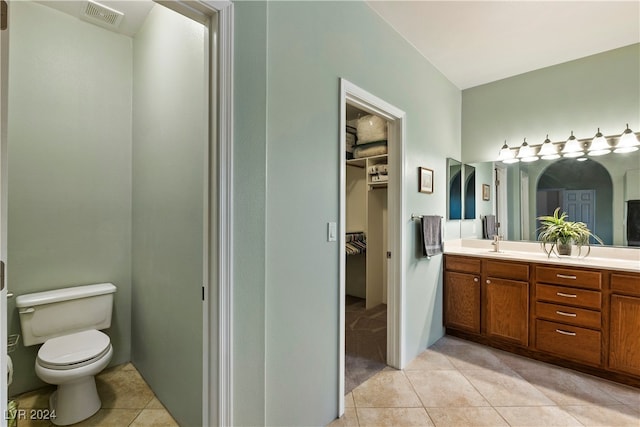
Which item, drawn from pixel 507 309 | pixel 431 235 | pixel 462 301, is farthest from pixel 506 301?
pixel 431 235

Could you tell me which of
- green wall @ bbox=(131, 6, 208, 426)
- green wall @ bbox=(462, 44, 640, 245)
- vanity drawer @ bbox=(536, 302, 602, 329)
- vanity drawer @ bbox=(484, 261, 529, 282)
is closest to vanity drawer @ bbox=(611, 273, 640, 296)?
vanity drawer @ bbox=(536, 302, 602, 329)

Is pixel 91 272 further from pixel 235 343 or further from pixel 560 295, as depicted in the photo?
pixel 560 295

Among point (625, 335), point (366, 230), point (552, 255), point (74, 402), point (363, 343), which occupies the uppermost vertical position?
point (366, 230)

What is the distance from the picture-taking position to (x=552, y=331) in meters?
2.42

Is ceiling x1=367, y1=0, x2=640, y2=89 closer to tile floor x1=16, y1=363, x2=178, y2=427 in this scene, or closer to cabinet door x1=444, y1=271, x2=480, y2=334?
cabinet door x1=444, y1=271, x2=480, y2=334

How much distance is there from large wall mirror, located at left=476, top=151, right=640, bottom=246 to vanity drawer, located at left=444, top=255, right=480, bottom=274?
26.2 inches

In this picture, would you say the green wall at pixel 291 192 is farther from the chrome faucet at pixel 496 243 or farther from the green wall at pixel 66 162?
the chrome faucet at pixel 496 243

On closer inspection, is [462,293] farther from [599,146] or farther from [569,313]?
[599,146]

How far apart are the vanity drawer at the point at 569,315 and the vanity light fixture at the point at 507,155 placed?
1.46m

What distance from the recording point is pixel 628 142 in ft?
8.15

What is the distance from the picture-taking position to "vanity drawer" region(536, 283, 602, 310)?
7.34 feet

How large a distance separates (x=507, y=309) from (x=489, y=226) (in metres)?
0.96

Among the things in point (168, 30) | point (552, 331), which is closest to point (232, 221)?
point (168, 30)

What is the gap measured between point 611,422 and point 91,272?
11.9 ft
